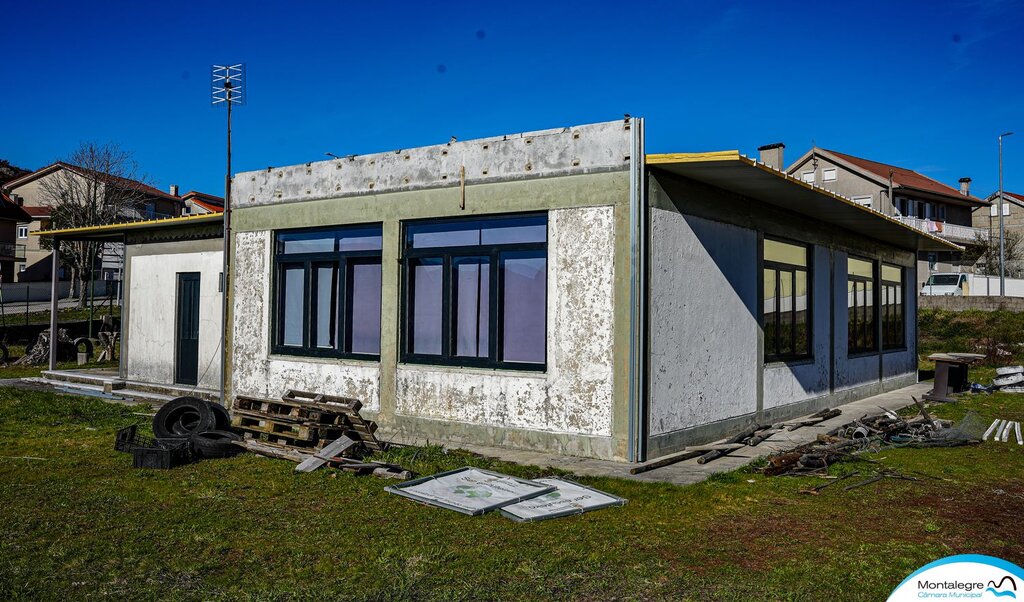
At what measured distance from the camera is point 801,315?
1283 centimetres

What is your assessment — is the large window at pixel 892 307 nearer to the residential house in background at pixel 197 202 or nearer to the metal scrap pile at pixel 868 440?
the metal scrap pile at pixel 868 440

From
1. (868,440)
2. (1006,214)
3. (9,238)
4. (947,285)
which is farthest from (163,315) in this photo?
(1006,214)

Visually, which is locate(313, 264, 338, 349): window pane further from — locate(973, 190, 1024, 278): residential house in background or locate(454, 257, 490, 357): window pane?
locate(973, 190, 1024, 278): residential house in background

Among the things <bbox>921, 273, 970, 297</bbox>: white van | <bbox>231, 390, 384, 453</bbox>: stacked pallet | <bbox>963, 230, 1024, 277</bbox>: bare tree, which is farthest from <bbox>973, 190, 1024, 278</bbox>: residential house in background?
<bbox>231, 390, 384, 453</bbox>: stacked pallet

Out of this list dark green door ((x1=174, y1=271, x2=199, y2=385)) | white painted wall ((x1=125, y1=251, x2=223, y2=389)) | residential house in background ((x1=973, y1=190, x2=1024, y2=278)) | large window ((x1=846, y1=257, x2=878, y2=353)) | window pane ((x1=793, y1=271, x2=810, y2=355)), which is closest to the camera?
window pane ((x1=793, y1=271, x2=810, y2=355))

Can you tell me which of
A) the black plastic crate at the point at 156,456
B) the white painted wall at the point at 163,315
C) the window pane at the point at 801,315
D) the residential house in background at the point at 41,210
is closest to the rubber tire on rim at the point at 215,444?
the black plastic crate at the point at 156,456

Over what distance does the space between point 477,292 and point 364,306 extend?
2.04m

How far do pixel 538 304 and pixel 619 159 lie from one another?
6.55 ft

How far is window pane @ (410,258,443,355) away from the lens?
10.3 metres

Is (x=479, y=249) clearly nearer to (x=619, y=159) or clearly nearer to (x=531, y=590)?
(x=619, y=159)

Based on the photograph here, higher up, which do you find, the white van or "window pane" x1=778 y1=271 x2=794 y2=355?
the white van

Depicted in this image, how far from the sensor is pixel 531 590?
4.72 m

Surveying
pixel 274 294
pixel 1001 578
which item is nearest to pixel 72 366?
pixel 274 294

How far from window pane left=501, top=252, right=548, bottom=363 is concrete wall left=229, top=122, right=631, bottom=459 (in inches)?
8.9
